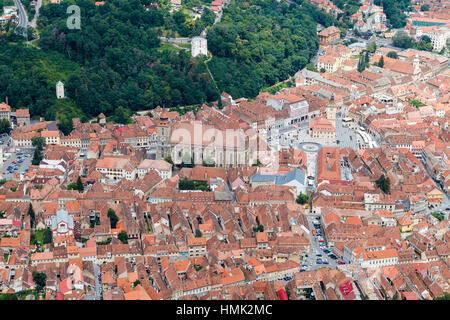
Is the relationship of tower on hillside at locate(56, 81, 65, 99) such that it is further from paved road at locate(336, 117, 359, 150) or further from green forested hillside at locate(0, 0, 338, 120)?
paved road at locate(336, 117, 359, 150)

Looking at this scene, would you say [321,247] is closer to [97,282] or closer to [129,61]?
[97,282]

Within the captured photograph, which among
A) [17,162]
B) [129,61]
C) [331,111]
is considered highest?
[129,61]

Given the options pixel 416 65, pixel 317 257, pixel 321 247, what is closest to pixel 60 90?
pixel 321 247

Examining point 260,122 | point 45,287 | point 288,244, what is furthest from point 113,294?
point 260,122

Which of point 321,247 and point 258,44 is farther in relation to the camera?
point 258,44

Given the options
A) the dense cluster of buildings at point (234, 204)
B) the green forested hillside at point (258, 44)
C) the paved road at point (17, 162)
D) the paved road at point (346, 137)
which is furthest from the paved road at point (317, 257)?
the green forested hillside at point (258, 44)

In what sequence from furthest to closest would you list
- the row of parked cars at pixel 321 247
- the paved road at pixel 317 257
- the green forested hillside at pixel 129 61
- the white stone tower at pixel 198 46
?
1. the white stone tower at pixel 198 46
2. the green forested hillside at pixel 129 61
3. the row of parked cars at pixel 321 247
4. the paved road at pixel 317 257

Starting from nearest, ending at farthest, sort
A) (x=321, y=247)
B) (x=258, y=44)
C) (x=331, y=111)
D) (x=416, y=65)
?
(x=321, y=247), (x=331, y=111), (x=258, y=44), (x=416, y=65)

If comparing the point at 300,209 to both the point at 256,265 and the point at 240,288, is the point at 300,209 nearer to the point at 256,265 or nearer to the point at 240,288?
the point at 256,265

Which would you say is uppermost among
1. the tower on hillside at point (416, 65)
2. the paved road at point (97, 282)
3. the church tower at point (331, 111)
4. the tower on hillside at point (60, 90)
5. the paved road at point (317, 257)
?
the paved road at point (97, 282)

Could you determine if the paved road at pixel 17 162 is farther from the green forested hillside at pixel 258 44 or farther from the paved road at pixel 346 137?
the paved road at pixel 346 137
